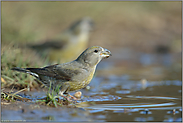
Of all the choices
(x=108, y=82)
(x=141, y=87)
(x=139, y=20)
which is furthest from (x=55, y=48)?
(x=139, y=20)

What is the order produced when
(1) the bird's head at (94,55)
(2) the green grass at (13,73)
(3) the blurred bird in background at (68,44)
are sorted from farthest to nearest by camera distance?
1. (3) the blurred bird in background at (68,44)
2. (2) the green grass at (13,73)
3. (1) the bird's head at (94,55)

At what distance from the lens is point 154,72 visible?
9.67 meters

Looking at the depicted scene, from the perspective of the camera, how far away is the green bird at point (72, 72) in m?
5.48

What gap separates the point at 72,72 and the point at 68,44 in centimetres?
496

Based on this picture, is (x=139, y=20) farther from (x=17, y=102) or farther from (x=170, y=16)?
(x=17, y=102)

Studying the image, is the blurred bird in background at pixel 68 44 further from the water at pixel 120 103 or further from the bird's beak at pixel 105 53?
the bird's beak at pixel 105 53

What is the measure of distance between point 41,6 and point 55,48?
19.5ft

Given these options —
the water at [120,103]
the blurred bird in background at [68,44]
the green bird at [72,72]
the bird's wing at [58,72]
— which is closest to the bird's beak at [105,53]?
the green bird at [72,72]

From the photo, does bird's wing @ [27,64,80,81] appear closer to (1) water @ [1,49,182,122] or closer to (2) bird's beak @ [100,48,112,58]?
(1) water @ [1,49,182,122]

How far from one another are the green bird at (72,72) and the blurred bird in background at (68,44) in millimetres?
3820

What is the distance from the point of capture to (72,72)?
5.55 m

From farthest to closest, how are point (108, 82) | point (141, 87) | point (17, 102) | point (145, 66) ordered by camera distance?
1. point (145, 66)
2. point (108, 82)
3. point (141, 87)
4. point (17, 102)

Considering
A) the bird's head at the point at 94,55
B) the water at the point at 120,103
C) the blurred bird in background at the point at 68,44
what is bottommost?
the water at the point at 120,103

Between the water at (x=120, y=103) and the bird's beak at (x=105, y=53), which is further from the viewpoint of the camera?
the bird's beak at (x=105, y=53)
